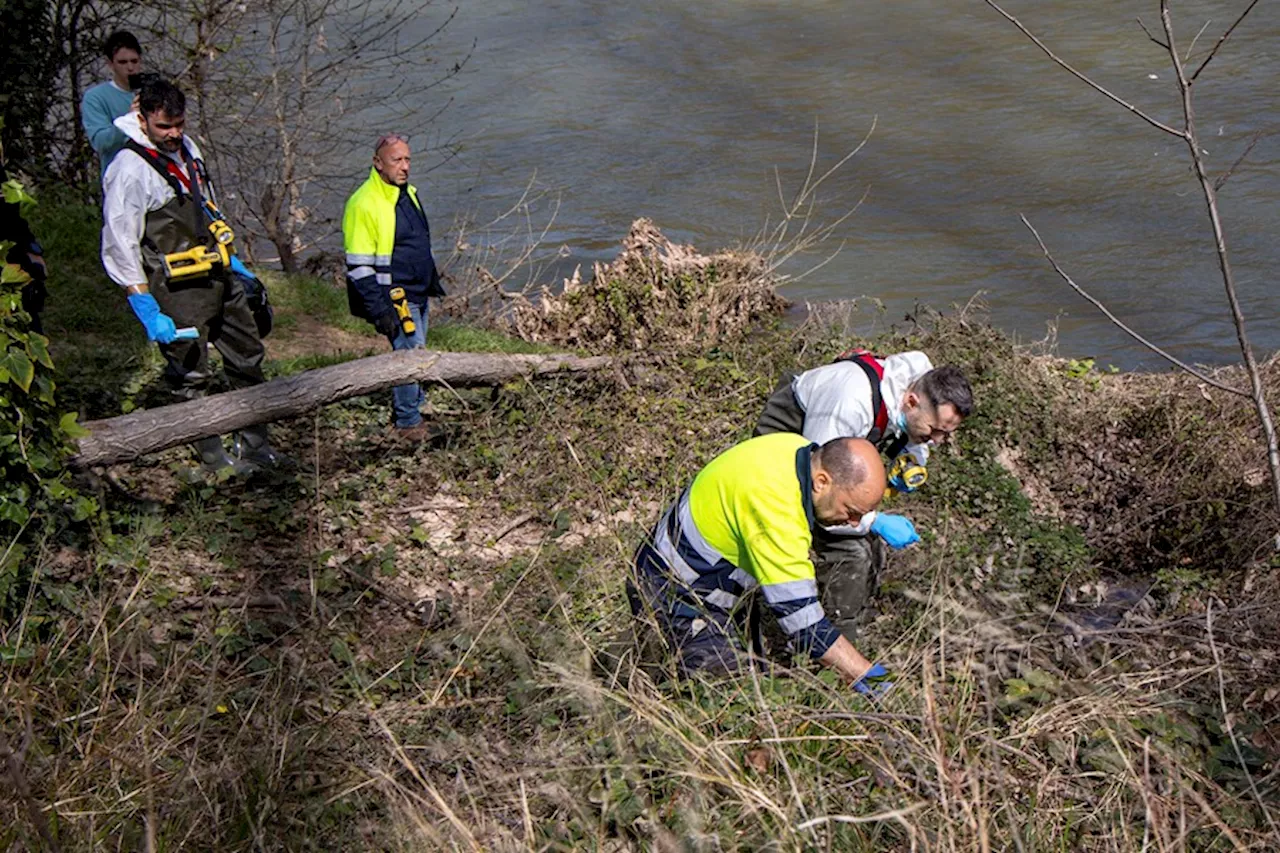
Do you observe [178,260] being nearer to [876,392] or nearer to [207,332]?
[207,332]

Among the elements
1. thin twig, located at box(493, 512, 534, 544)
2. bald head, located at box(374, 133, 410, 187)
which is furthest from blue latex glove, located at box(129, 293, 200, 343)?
thin twig, located at box(493, 512, 534, 544)

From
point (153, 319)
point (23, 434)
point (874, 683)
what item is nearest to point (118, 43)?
point (153, 319)

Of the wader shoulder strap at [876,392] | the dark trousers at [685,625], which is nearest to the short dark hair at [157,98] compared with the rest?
the dark trousers at [685,625]

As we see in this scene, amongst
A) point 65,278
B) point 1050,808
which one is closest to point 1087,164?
point 65,278

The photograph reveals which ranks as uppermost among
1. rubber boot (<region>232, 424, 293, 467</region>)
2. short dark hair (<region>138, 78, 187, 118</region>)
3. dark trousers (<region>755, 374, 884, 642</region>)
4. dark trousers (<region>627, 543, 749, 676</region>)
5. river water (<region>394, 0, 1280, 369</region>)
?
short dark hair (<region>138, 78, 187, 118</region>)

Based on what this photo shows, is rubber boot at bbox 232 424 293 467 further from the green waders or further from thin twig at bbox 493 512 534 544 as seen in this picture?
thin twig at bbox 493 512 534 544

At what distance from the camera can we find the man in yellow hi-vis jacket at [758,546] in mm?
4098

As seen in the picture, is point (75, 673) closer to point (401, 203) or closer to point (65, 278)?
point (401, 203)

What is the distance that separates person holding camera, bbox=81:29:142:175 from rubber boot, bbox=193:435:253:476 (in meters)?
1.96

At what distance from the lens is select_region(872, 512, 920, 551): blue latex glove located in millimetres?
5223

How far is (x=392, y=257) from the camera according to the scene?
23.1 feet

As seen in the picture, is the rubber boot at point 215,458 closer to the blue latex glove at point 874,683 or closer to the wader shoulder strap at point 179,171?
the wader shoulder strap at point 179,171

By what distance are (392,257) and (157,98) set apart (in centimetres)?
169

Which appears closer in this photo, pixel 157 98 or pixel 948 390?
pixel 948 390
